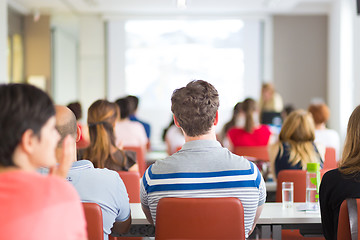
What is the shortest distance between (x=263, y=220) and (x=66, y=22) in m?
10.8

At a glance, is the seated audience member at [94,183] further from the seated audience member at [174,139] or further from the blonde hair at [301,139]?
the seated audience member at [174,139]

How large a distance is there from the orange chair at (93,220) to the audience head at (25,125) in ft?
2.56

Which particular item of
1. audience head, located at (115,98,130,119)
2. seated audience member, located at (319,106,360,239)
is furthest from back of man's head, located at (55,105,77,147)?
audience head, located at (115,98,130,119)

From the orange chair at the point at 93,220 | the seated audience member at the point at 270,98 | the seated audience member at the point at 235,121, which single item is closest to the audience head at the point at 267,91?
the seated audience member at the point at 270,98

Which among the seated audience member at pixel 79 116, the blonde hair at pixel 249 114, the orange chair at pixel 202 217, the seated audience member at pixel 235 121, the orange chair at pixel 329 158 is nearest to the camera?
the orange chair at pixel 202 217

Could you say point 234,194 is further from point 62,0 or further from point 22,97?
point 62,0

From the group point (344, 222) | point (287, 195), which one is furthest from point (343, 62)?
point (344, 222)

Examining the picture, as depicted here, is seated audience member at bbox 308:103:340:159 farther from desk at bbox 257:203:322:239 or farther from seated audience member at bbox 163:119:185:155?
desk at bbox 257:203:322:239

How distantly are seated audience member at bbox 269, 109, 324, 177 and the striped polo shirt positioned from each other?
1.75 metres

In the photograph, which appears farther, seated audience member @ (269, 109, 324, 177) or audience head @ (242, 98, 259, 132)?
audience head @ (242, 98, 259, 132)

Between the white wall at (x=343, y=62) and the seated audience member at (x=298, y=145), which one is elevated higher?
the white wall at (x=343, y=62)

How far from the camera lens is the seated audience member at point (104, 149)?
363 centimetres

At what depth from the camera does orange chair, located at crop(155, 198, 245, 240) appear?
2107mm

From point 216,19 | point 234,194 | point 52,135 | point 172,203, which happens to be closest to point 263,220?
point 234,194
